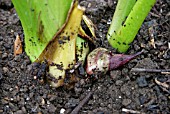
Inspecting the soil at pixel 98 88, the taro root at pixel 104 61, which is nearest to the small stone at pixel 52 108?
the soil at pixel 98 88

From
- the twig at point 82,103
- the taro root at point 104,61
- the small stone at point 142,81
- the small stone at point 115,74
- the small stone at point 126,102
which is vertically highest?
the taro root at point 104,61

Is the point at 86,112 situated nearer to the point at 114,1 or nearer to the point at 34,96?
the point at 34,96

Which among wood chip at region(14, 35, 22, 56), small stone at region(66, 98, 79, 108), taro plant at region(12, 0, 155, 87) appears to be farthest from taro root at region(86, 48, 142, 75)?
wood chip at region(14, 35, 22, 56)

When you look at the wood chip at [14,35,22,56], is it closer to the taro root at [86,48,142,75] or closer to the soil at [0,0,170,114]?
the soil at [0,0,170,114]

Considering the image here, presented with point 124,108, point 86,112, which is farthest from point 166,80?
point 86,112

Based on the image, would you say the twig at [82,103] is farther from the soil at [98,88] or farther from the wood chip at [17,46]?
the wood chip at [17,46]

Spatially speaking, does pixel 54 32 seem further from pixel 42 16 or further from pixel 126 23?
pixel 126 23
